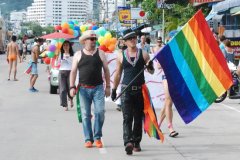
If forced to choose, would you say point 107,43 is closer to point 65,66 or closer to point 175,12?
point 65,66

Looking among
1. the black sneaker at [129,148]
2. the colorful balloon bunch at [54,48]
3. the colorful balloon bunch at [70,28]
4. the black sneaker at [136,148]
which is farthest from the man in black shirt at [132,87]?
the colorful balloon bunch at [70,28]

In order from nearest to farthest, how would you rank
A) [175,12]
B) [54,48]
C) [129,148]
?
[129,148] → [54,48] → [175,12]

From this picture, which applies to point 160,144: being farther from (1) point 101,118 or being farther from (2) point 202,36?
(2) point 202,36

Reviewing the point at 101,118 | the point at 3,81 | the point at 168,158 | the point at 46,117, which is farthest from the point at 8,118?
the point at 3,81

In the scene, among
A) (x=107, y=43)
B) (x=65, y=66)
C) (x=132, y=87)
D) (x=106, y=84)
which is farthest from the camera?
(x=107, y=43)

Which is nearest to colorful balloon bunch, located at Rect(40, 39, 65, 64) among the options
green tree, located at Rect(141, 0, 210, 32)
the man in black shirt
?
the man in black shirt

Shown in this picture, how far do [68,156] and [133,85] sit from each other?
4.68 ft

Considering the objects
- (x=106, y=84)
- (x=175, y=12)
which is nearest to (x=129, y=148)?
(x=106, y=84)

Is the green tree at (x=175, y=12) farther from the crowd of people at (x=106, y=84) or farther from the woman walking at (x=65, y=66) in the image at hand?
the crowd of people at (x=106, y=84)

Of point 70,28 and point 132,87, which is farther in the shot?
point 70,28

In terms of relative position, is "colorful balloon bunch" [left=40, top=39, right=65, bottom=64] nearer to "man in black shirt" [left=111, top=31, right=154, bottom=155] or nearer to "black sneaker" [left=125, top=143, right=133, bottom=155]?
"man in black shirt" [left=111, top=31, right=154, bottom=155]

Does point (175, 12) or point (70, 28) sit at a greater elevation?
point (70, 28)

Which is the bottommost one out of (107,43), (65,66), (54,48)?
(65,66)

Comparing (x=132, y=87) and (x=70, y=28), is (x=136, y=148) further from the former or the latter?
(x=70, y=28)
